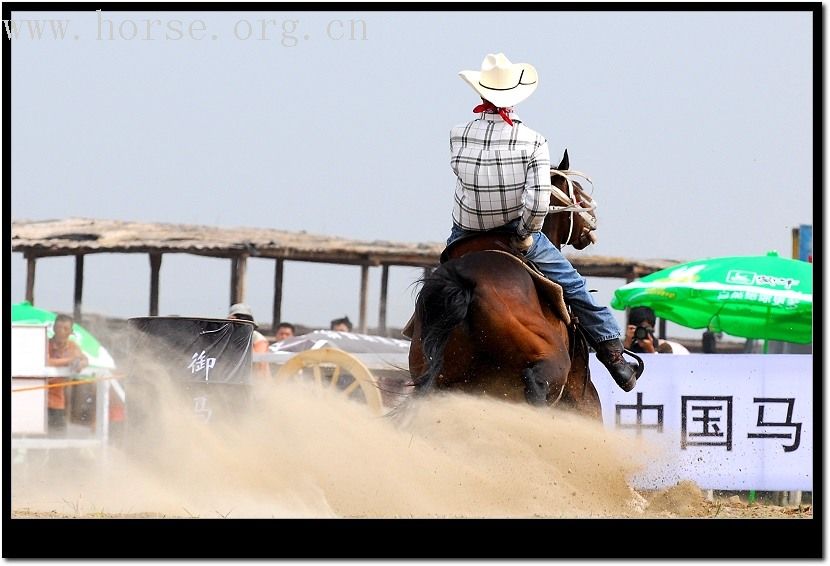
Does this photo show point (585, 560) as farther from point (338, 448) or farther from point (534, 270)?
point (338, 448)

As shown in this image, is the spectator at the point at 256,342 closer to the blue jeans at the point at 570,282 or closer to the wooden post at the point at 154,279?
the blue jeans at the point at 570,282

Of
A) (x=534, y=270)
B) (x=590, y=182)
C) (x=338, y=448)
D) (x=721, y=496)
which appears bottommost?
(x=721, y=496)

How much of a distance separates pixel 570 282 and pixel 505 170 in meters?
0.71

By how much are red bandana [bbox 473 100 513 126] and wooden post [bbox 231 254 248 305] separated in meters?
11.6

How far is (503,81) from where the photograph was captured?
609 centimetres

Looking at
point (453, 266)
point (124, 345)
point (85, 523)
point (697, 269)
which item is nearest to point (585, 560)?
point (453, 266)

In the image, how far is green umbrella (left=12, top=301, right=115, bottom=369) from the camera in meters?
10.9

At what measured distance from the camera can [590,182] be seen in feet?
22.4

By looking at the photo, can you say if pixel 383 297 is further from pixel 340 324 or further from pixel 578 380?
pixel 578 380

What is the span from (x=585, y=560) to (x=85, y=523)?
81.4 inches

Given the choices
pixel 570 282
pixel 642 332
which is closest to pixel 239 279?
pixel 642 332

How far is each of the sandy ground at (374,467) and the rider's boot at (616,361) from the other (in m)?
0.33

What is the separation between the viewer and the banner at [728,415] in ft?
30.5

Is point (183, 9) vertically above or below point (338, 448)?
above
